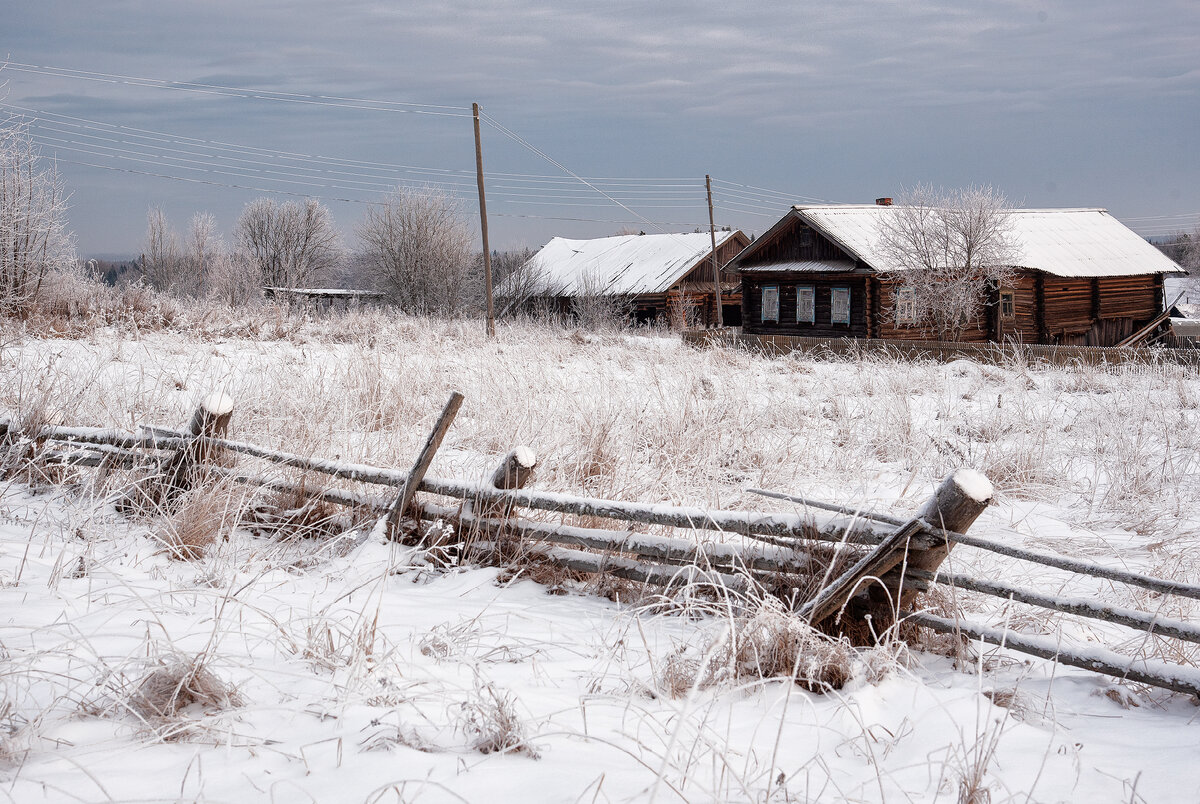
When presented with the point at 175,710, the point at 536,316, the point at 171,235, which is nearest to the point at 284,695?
the point at 175,710

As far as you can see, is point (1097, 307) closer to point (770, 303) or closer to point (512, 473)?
point (770, 303)

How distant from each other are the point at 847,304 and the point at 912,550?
23477mm

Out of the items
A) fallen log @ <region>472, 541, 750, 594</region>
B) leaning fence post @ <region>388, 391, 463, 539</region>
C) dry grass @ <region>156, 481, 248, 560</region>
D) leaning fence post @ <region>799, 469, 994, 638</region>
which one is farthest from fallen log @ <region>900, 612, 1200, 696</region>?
dry grass @ <region>156, 481, 248, 560</region>

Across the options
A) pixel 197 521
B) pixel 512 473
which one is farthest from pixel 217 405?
pixel 512 473

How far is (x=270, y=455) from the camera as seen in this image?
4223mm

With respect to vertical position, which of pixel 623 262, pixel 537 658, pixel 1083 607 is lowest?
pixel 537 658

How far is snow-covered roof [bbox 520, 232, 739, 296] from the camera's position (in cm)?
3341

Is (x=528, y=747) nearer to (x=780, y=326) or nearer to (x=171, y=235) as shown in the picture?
(x=780, y=326)

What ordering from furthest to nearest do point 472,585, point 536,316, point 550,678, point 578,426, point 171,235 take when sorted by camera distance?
point 171,235 → point 536,316 → point 578,426 → point 472,585 → point 550,678

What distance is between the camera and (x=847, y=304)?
24969 millimetres

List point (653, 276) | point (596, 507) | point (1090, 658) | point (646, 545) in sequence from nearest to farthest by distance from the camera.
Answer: point (1090, 658), point (646, 545), point (596, 507), point (653, 276)

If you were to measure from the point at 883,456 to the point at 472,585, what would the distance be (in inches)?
166

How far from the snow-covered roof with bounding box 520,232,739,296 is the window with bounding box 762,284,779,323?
18.9 ft

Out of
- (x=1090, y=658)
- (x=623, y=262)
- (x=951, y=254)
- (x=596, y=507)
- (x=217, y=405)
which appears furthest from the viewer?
(x=623, y=262)
